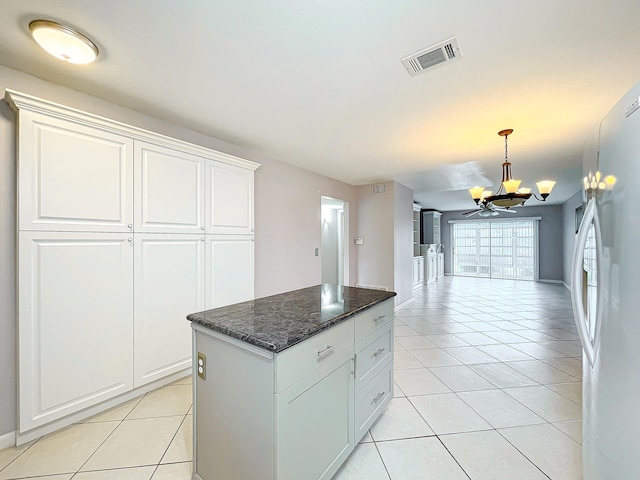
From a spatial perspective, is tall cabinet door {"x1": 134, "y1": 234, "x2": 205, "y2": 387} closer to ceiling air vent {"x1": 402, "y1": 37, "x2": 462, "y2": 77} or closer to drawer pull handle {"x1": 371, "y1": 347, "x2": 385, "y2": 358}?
drawer pull handle {"x1": 371, "y1": 347, "x2": 385, "y2": 358}

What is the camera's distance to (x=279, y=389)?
1.07 metres

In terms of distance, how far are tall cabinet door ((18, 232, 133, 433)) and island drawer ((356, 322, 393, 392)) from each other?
5.74ft

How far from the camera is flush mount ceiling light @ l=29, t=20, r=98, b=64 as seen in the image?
1.34 metres

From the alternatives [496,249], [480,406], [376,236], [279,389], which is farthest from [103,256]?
[496,249]

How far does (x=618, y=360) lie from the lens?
880 millimetres

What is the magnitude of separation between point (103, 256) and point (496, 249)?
1058 cm

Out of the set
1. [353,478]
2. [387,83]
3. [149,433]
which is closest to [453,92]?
[387,83]

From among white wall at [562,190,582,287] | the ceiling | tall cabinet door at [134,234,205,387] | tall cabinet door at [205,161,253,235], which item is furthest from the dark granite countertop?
white wall at [562,190,582,287]

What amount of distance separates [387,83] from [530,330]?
407 centimetres

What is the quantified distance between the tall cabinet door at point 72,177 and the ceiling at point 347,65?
393mm

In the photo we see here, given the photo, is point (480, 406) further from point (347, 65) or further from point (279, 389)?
point (347, 65)

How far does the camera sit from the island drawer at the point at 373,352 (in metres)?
1.61

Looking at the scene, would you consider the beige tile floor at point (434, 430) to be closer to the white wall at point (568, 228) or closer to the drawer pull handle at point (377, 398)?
the drawer pull handle at point (377, 398)

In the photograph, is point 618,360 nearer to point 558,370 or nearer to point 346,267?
point 558,370
